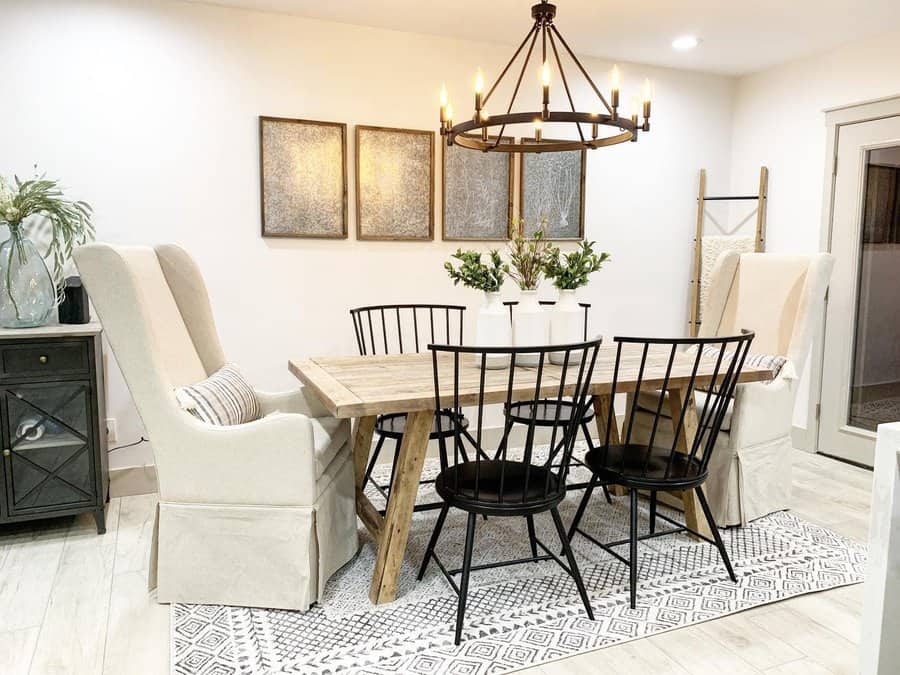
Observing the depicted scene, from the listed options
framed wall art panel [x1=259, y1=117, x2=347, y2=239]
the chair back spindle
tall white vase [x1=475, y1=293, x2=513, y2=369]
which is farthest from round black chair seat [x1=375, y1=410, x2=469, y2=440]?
framed wall art panel [x1=259, y1=117, x2=347, y2=239]

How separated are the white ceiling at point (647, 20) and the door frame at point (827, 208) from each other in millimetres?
405

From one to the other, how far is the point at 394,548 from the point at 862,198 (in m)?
3.46

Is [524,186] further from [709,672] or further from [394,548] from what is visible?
[709,672]

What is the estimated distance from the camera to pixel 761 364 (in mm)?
3104

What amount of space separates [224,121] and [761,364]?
2950 mm

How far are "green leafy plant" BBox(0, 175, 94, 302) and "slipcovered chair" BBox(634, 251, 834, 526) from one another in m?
2.87

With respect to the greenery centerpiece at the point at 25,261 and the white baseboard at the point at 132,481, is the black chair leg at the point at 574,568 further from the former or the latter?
the greenery centerpiece at the point at 25,261

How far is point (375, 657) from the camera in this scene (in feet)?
6.64

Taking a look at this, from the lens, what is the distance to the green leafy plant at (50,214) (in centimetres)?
A: 289

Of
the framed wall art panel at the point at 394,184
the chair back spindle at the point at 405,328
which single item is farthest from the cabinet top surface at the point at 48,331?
the framed wall art panel at the point at 394,184

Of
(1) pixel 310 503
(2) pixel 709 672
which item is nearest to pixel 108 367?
(1) pixel 310 503

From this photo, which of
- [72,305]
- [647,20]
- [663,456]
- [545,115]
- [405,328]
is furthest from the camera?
[405,328]

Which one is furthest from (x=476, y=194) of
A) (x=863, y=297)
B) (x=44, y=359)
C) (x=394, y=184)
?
(x=44, y=359)

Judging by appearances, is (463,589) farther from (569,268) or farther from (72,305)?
(72,305)
